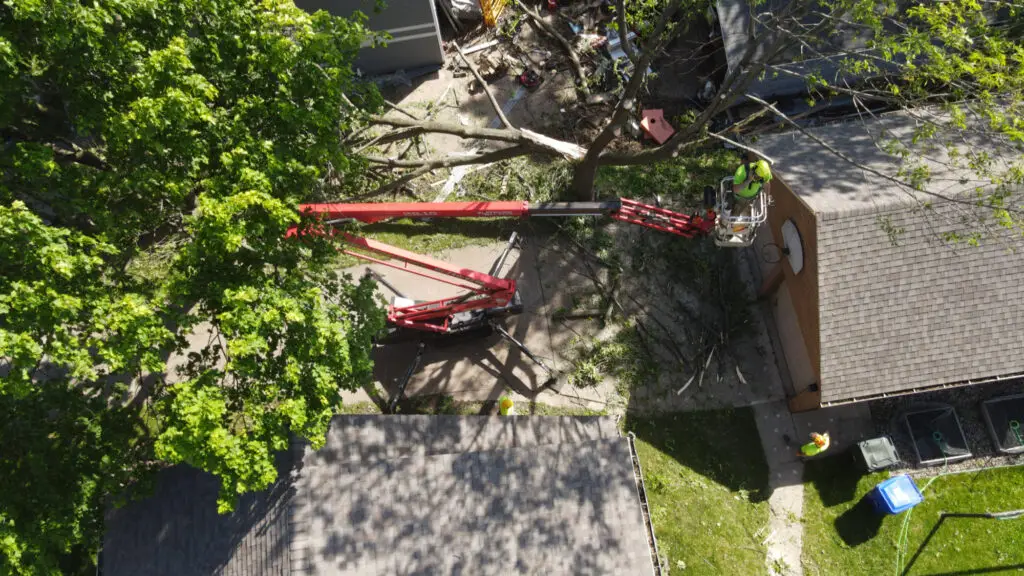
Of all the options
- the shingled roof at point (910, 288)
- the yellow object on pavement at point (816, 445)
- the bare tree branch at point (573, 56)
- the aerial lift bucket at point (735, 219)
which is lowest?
the yellow object on pavement at point (816, 445)

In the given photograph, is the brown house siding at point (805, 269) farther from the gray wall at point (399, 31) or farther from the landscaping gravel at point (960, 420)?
the gray wall at point (399, 31)

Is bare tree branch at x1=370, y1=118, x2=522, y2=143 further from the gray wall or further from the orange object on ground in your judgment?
the orange object on ground

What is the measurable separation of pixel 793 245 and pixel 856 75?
3775 mm

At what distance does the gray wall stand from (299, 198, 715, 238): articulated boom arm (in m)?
5.86

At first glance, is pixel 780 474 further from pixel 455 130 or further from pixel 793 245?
pixel 455 130

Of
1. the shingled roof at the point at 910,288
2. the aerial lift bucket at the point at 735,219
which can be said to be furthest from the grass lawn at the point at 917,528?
the aerial lift bucket at the point at 735,219

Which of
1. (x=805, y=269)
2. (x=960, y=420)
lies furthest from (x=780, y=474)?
(x=805, y=269)

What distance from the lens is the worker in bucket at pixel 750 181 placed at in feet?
37.8

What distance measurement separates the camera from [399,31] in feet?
56.3

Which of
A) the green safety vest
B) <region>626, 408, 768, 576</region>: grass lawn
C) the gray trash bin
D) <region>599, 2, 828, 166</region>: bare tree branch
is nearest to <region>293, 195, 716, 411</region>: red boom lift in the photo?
<region>599, 2, 828, 166</region>: bare tree branch

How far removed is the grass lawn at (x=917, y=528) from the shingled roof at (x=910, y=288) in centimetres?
271

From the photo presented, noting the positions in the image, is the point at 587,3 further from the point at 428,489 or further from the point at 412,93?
the point at 428,489

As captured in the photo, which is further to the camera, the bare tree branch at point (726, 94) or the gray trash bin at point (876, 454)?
the gray trash bin at point (876, 454)

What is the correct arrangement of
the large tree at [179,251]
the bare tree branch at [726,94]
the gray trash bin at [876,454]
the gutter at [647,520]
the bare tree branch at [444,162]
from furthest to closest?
the bare tree branch at [444,162], the gray trash bin at [876,454], the gutter at [647,520], the bare tree branch at [726,94], the large tree at [179,251]
